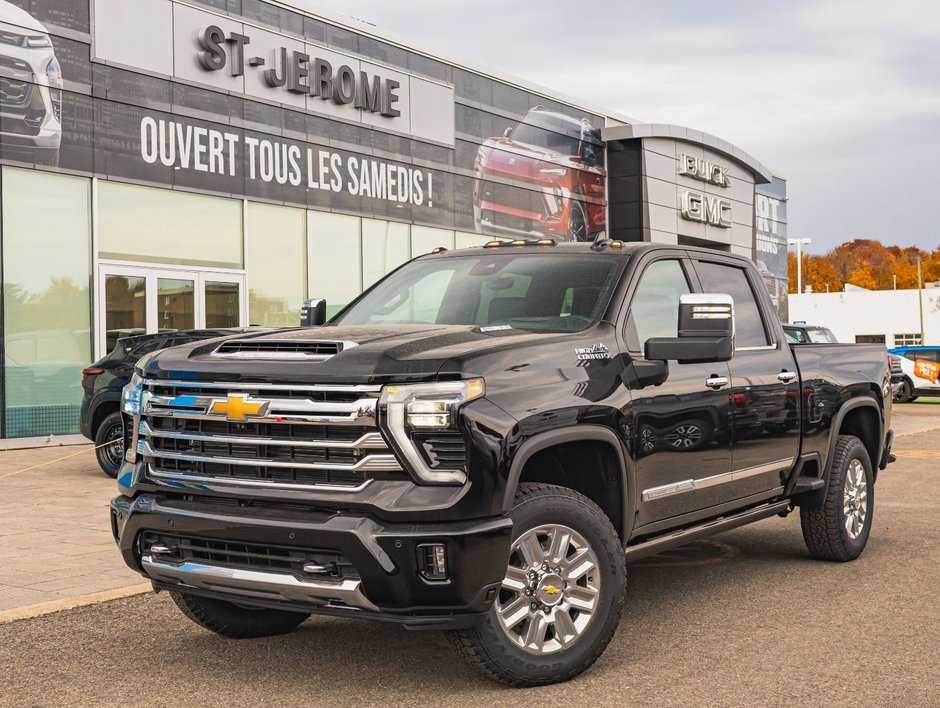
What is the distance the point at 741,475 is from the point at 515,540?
2152mm

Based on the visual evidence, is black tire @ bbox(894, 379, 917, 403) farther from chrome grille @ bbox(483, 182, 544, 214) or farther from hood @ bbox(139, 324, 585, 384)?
hood @ bbox(139, 324, 585, 384)

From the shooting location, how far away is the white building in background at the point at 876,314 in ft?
283

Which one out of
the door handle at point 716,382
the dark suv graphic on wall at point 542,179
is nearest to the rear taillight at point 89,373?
the door handle at point 716,382

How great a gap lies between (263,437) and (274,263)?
61.4 ft

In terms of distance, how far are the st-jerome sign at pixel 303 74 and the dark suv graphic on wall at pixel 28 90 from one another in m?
3.33

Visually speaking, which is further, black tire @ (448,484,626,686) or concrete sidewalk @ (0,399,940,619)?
concrete sidewalk @ (0,399,940,619)

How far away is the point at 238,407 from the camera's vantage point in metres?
4.68

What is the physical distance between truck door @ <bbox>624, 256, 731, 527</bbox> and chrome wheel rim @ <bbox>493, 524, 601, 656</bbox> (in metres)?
0.66

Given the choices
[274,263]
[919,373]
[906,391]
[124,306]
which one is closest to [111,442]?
[124,306]

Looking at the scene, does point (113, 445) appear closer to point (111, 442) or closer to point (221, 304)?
point (111, 442)

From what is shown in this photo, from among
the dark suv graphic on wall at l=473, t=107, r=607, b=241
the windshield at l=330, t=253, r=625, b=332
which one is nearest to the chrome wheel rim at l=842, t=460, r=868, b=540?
the windshield at l=330, t=253, r=625, b=332

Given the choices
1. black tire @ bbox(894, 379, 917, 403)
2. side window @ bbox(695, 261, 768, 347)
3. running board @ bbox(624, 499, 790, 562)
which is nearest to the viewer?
running board @ bbox(624, 499, 790, 562)

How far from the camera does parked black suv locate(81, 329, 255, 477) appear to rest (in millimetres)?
13211

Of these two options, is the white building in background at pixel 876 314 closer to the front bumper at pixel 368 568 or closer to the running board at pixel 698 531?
the running board at pixel 698 531
